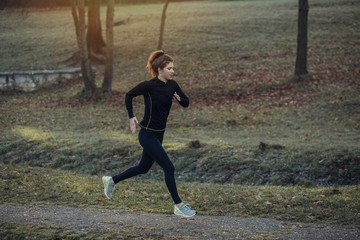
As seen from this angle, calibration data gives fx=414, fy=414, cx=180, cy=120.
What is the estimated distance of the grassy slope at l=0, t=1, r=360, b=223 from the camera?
9.70 m

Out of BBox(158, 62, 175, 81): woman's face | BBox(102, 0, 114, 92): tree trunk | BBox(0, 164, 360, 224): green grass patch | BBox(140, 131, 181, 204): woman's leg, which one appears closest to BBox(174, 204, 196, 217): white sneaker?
BBox(140, 131, 181, 204): woman's leg

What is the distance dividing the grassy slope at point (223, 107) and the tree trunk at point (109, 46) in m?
0.68

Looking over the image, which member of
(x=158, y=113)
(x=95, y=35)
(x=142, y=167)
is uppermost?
(x=158, y=113)

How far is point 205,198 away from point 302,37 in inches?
529

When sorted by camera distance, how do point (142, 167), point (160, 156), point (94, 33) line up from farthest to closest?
1. point (94, 33)
2. point (142, 167)
3. point (160, 156)

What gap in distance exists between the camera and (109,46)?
60.6ft

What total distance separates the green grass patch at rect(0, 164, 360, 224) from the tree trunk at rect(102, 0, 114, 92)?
35.5ft

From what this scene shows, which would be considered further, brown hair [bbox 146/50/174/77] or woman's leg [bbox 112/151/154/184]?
woman's leg [bbox 112/151/154/184]

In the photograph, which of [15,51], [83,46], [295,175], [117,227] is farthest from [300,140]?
[15,51]

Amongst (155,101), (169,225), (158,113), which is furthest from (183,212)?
(155,101)

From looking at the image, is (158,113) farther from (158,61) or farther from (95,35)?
(95,35)

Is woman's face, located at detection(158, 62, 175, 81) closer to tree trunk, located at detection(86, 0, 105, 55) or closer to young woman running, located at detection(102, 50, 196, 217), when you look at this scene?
young woman running, located at detection(102, 50, 196, 217)

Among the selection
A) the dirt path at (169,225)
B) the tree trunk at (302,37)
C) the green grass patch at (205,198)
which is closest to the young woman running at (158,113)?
the dirt path at (169,225)

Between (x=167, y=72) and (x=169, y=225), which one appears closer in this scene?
(x=169, y=225)
